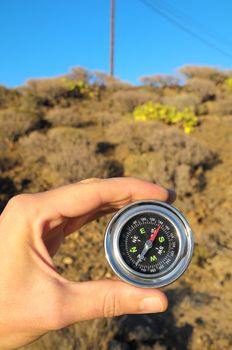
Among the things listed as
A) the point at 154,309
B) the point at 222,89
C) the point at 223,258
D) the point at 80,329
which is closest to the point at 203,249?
the point at 223,258

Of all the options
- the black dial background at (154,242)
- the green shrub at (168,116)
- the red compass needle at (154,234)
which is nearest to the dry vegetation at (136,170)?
the green shrub at (168,116)

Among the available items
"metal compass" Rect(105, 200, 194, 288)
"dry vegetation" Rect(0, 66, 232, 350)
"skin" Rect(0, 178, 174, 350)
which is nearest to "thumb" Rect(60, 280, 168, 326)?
"skin" Rect(0, 178, 174, 350)

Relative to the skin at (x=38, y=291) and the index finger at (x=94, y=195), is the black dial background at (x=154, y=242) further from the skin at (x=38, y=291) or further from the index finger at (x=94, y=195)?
the skin at (x=38, y=291)

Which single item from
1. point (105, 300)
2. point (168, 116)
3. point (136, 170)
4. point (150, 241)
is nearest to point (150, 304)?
point (105, 300)

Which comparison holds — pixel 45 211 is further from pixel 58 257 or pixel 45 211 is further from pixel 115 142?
pixel 115 142

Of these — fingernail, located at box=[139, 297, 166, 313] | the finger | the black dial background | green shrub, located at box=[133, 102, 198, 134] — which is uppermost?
green shrub, located at box=[133, 102, 198, 134]

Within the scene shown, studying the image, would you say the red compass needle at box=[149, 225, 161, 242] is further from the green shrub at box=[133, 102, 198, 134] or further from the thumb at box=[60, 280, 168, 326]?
the green shrub at box=[133, 102, 198, 134]

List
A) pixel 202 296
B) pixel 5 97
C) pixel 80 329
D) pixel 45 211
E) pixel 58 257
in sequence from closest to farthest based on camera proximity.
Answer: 1. pixel 45 211
2. pixel 80 329
3. pixel 202 296
4. pixel 58 257
5. pixel 5 97

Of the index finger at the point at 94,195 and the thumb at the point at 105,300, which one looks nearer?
the thumb at the point at 105,300
